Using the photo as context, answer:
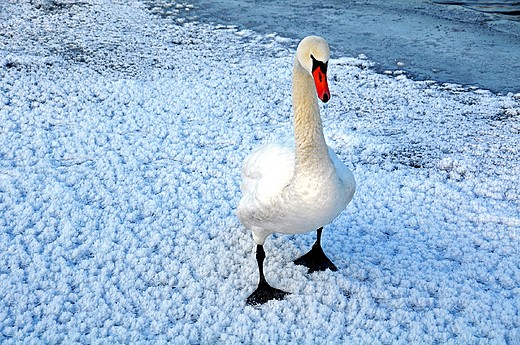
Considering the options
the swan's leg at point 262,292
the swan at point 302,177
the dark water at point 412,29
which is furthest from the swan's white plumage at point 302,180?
the dark water at point 412,29

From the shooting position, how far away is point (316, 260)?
8.90 ft

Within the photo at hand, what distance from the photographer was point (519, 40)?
668cm

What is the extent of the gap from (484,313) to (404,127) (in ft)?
7.70

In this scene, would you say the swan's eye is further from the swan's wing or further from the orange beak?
the swan's wing

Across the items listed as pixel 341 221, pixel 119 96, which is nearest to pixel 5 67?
pixel 119 96

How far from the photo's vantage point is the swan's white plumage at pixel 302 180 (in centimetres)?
209

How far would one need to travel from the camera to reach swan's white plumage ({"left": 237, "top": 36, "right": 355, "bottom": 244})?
2088mm

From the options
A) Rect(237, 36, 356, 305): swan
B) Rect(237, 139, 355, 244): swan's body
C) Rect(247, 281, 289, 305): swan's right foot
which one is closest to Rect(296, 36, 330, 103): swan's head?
Rect(237, 36, 356, 305): swan

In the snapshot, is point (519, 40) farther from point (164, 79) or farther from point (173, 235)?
point (173, 235)

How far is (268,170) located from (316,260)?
27.7 inches

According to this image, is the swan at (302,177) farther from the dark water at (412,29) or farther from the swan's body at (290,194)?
the dark water at (412,29)

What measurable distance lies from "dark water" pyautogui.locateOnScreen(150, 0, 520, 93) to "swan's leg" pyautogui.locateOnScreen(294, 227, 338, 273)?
136 inches

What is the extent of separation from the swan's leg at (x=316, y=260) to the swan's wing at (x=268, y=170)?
54 cm

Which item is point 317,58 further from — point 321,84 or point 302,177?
point 302,177
